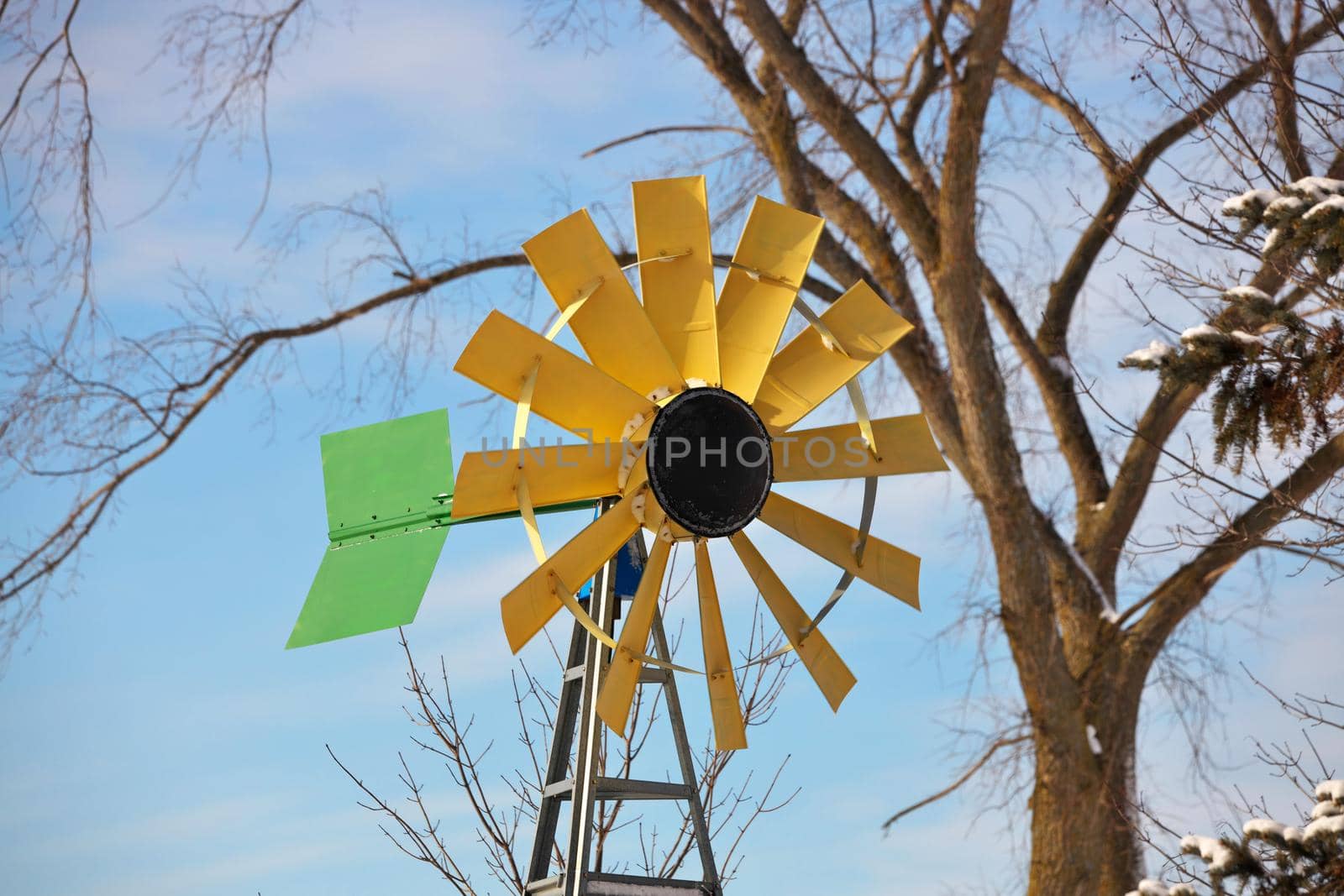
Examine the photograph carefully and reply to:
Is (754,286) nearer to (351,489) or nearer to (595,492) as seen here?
→ (595,492)

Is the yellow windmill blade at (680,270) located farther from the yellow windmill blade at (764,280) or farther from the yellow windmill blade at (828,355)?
the yellow windmill blade at (828,355)

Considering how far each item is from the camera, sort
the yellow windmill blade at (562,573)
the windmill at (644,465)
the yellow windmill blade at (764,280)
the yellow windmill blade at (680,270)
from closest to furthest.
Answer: the yellow windmill blade at (562,573) < the windmill at (644,465) < the yellow windmill blade at (680,270) < the yellow windmill blade at (764,280)

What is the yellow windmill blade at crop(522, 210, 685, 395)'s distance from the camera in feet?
10.3

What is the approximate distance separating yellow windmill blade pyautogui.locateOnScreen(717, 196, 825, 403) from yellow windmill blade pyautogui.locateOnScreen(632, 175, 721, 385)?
9cm

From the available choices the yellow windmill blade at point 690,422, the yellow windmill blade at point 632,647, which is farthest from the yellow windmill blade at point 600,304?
the yellow windmill blade at point 632,647

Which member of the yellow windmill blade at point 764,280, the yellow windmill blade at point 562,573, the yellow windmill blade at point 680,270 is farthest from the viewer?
the yellow windmill blade at point 764,280

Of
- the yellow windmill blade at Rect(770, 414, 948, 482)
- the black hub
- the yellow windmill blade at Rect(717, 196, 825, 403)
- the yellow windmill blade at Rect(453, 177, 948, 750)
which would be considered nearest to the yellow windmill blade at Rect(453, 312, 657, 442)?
the yellow windmill blade at Rect(453, 177, 948, 750)

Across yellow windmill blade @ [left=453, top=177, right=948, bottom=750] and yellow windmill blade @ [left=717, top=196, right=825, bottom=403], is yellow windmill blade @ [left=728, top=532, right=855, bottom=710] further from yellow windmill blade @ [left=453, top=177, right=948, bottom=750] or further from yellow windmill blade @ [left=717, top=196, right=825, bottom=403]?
yellow windmill blade @ [left=717, top=196, right=825, bottom=403]

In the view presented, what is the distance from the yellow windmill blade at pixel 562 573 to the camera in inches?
118

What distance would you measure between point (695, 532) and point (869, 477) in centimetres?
55

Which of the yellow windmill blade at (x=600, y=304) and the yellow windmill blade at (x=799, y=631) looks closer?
the yellow windmill blade at (x=600, y=304)

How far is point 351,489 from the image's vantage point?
3.61 metres

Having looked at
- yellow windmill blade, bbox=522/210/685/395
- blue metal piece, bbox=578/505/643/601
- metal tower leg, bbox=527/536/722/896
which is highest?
yellow windmill blade, bbox=522/210/685/395

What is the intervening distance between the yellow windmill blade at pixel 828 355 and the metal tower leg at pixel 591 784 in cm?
51
